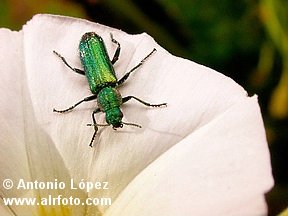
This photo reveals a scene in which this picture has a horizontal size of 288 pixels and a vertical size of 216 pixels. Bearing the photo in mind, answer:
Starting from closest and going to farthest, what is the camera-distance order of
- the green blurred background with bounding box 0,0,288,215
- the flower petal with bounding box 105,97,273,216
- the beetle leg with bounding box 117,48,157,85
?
the flower petal with bounding box 105,97,273,216, the beetle leg with bounding box 117,48,157,85, the green blurred background with bounding box 0,0,288,215

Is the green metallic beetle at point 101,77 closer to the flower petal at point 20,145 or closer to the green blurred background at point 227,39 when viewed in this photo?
the flower petal at point 20,145

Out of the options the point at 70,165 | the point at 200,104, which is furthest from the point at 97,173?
the point at 200,104

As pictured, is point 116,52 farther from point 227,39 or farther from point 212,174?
point 227,39

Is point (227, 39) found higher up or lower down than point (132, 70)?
lower down

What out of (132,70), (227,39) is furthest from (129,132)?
(227,39)

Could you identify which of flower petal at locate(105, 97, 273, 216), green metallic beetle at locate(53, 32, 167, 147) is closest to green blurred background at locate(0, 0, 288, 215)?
green metallic beetle at locate(53, 32, 167, 147)

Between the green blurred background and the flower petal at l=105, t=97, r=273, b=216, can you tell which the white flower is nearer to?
the flower petal at l=105, t=97, r=273, b=216

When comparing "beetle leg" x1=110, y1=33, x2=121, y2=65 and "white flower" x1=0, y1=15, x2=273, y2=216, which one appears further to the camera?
"beetle leg" x1=110, y1=33, x2=121, y2=65
